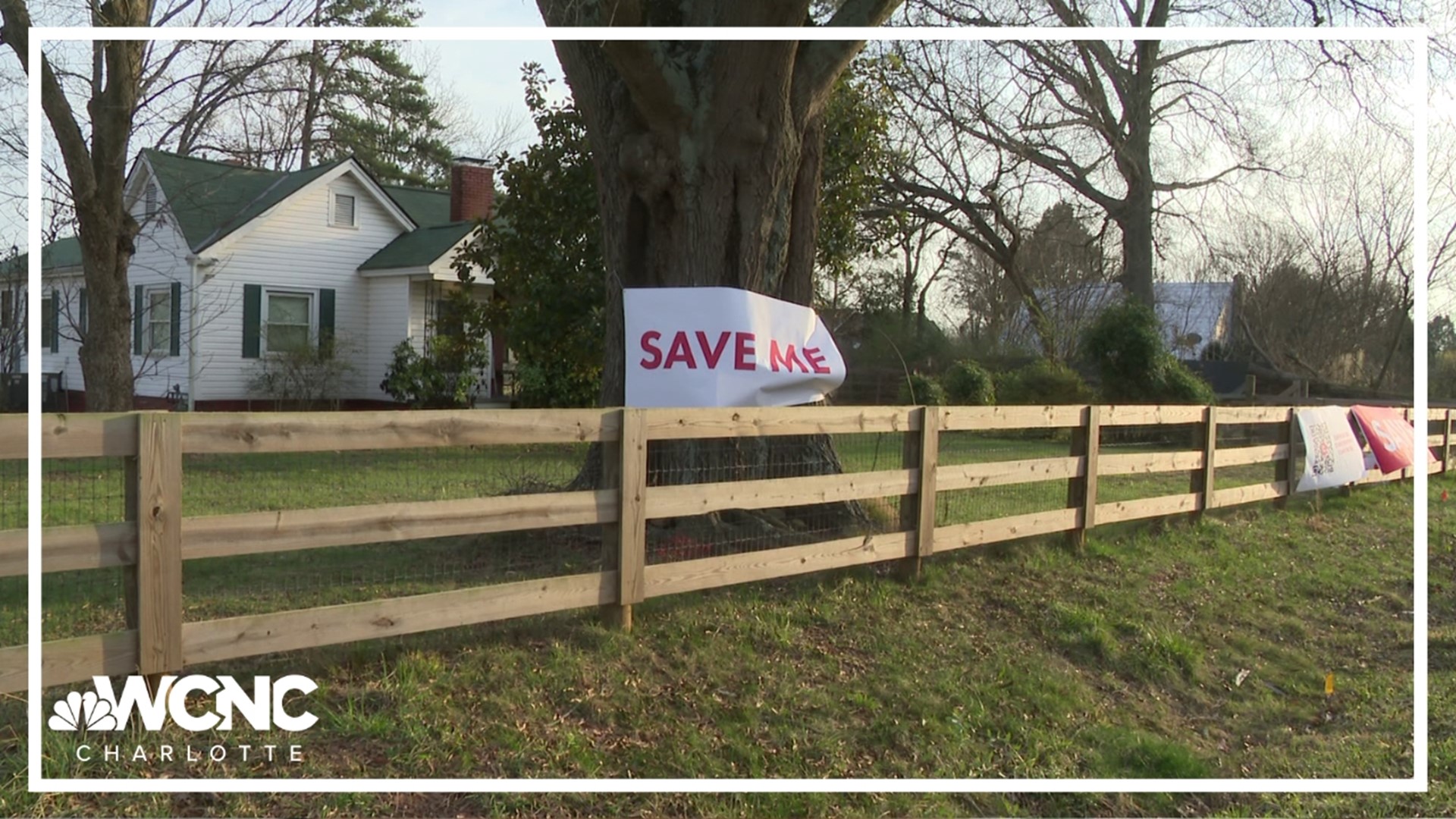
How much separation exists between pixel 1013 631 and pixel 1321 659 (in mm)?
2054

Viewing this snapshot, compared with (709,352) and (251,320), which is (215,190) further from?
(709,352)

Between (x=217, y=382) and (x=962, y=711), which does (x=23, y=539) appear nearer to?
(x=962, y=711)

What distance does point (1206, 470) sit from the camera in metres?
9.41

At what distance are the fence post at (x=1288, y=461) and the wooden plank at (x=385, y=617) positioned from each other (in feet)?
26.7

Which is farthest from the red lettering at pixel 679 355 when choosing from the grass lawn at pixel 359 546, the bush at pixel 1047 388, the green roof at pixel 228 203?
the bush at pixel 1047 388

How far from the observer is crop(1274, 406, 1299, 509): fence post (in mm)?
10742

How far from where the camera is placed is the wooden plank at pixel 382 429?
401 cm

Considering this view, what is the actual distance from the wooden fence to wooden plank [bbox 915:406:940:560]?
1cm

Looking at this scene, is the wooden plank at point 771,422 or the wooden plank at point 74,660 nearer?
the wooden plank at point 74,660

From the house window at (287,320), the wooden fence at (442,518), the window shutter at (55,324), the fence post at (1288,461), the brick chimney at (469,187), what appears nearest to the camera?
the wooden fence at (442,518)

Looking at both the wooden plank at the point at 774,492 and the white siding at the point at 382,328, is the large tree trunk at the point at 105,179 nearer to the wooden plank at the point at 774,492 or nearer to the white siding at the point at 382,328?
the white siding at the point at 382,328

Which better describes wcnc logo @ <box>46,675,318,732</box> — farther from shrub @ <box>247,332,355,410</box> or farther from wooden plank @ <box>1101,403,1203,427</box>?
shrub @ <box>247,332,355,410</box>

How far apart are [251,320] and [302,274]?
137 cm

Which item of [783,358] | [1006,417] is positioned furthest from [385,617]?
A: [1006,417]
